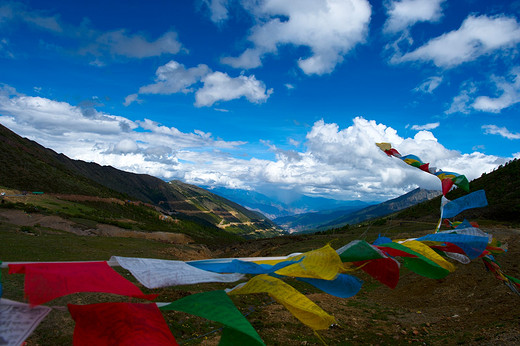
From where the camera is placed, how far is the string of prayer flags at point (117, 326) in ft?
5.09

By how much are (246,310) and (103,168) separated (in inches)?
8718

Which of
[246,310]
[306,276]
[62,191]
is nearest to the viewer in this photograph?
[306,276]

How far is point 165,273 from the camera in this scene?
1.88 metres

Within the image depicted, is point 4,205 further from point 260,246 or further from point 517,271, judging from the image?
point 517,271

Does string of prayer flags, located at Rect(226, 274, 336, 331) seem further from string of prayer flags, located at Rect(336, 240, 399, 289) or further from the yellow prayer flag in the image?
the yellow prayer flag

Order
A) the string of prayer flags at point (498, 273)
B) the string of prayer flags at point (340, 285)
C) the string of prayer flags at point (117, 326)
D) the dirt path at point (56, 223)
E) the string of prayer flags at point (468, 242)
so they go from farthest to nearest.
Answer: the dirt path at point (56, 223) < the string of prayer flags at point (498, 273) < the string of prayer flags at point (468, 242) < the string of prayer flags at point (340, 285) < the string of prayer flags at point (117, 326)

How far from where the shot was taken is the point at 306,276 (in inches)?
87.8

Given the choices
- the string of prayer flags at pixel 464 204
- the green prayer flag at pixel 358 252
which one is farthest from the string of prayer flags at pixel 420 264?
the string of prayer flags at pixel 464 204

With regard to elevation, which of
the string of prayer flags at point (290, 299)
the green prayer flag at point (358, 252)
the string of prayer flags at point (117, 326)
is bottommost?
the string of prayer flags at point (117, 326)

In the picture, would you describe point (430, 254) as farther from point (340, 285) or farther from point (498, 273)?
point (498, 273)

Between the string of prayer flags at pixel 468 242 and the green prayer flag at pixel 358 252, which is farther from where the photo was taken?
the string of prayer flags at pixel 468 242

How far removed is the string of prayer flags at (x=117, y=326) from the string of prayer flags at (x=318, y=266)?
3.17ft

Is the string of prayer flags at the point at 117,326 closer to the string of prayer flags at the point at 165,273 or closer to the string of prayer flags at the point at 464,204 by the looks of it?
the string of prayer flags at the point at 165,273

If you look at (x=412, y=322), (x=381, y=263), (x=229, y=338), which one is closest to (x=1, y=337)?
(x=229, y=338)
